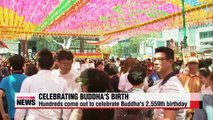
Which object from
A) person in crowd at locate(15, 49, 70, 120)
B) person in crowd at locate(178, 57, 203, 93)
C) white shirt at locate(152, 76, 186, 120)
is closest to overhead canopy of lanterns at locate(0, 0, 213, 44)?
person in crowd at locate(178, 57, 203, 93)

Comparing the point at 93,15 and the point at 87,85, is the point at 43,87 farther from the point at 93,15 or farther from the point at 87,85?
the point at 93,15

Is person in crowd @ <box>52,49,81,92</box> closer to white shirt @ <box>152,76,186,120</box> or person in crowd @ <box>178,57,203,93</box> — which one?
white shirt @ <box>152,76,186,120</box>

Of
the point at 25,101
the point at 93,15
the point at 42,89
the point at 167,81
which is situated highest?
the point at 93,15

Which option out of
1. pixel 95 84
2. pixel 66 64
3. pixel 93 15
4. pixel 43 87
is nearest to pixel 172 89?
pixel 95 84

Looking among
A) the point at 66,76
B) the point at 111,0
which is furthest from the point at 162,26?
the point at 66,76

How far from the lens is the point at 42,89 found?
398 centimetres

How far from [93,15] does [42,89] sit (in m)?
12.0

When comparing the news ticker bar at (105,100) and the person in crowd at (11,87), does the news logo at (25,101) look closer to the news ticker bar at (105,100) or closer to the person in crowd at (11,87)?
the news ticker bar at (105,100)

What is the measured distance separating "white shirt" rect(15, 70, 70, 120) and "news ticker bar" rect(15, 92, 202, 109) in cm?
10

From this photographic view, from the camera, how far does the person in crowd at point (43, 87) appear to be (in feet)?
13.0

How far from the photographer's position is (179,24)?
16.5 metres

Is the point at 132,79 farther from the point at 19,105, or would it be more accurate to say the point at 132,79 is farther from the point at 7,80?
the point at 7,80

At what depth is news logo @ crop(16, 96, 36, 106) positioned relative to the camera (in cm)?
382

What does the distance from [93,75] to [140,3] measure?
11.8 metres
